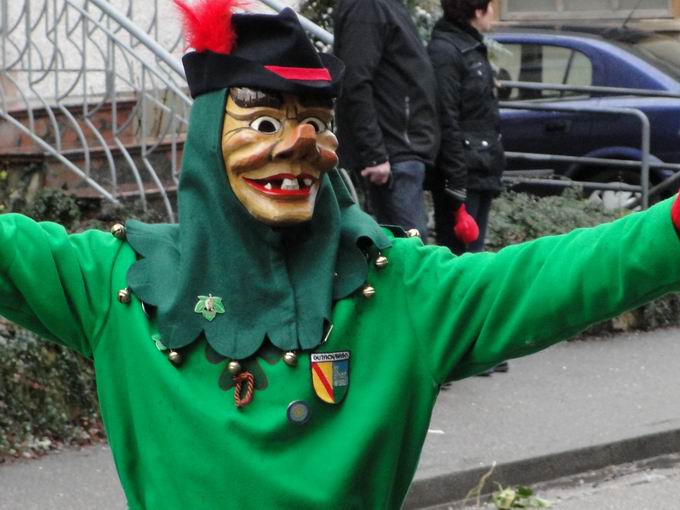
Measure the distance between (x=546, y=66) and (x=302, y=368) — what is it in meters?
10.2

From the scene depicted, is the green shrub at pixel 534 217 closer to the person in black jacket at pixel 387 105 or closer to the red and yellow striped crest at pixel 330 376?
the person in black jacket at pixel 387 105

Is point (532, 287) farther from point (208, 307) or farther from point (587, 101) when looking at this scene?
point (587, 101)

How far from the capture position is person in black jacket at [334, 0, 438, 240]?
22.3 ft

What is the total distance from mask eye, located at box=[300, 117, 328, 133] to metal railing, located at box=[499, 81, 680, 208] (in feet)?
26.2

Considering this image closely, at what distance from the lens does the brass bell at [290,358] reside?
274 centimetres

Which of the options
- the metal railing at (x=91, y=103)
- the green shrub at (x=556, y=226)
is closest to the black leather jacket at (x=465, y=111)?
the metal railing at (x=91, y=103)

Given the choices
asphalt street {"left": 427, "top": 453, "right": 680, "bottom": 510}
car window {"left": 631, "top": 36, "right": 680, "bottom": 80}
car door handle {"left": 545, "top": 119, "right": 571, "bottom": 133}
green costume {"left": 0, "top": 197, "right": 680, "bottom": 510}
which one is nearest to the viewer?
green costume {"left": 0, "top": 197, "right": 680, "bottom": 510}

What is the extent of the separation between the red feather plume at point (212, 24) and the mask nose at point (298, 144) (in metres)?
0.20

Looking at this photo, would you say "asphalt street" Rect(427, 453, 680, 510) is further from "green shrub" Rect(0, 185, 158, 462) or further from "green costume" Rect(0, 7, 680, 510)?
"green costume" Rect(0, 7, 680, 510)

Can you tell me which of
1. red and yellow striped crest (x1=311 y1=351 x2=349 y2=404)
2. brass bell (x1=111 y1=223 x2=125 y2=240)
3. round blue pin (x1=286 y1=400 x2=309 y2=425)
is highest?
brass bell (x1=111 y1=223 x2=125 y2=240)

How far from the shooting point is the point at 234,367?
8.96 feet

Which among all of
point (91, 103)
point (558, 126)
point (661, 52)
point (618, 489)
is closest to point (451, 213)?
point (618, 489)

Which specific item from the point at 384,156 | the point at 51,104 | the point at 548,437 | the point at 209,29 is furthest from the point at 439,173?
the point at 209,29

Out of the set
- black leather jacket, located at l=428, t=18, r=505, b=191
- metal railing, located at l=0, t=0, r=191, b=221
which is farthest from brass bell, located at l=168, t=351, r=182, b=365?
metal railing, located at l=0, t=0, r=191, b=221
